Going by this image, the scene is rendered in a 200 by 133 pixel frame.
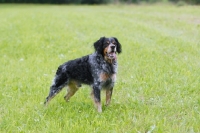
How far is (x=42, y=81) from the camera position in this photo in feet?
27.6

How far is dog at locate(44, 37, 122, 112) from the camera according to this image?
243 inches

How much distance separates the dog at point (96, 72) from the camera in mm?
6180

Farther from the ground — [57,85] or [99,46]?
[99,46]

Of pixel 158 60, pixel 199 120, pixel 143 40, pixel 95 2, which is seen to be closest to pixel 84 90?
pixel 199 120

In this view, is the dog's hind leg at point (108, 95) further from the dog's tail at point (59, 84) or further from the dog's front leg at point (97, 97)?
the dog's tail at point (59, 84)

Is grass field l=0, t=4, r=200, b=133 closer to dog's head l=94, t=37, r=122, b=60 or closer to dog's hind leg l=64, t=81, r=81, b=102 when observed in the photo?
dog's hind leg l=64, t=81, r=81, b=102

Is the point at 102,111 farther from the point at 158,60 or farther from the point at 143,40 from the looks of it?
the point at 143,40

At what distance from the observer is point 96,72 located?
20.6 feet

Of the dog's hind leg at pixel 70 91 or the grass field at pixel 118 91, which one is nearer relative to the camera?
the grass field at pixel 118 91

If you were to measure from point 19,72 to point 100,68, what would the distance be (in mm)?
4036

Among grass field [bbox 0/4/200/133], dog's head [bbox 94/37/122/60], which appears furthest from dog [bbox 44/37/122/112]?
grass field [bbox 0/4/200/133]

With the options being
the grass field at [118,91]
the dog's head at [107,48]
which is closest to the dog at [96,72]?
the dog's head at [107,48]

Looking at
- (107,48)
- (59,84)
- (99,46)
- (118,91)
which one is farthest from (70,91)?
(107,48)

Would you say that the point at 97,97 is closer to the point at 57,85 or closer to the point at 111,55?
the point at 111,55
